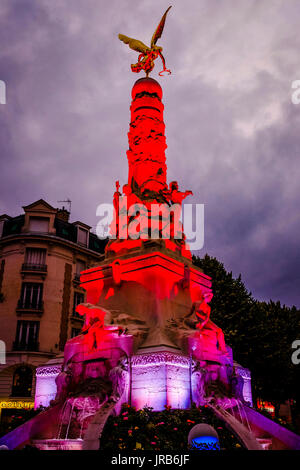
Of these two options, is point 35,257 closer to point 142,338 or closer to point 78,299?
point 78,299

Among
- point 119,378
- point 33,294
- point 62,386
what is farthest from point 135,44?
point 33,294

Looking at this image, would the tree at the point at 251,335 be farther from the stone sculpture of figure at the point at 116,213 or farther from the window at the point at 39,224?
the window at the point at 39,224

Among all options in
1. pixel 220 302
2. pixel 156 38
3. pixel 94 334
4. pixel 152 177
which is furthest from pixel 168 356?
pixel 156 38

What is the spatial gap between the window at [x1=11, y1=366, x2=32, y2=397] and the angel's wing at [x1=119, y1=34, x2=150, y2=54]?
22.9 metres

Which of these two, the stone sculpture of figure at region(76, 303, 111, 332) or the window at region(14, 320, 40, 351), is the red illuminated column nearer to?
the stone sculpture of figure at region(76, 303, 111, 332)

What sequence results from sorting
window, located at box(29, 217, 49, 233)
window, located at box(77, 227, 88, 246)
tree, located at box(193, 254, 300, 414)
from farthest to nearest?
1. window, located at box(77, 227, 88, 246)
2. window, located at box(29, 217, 49, 233)
3. tree, located at box(193, 254, 300, 414)

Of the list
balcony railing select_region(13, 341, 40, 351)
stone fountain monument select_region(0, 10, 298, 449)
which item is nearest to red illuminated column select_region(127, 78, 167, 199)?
stone fountain monument select_region(0, 10, 298, 449)

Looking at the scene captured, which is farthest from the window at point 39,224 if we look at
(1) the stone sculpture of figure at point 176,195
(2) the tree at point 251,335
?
(1) the stone sculpture of figure at point 176,195

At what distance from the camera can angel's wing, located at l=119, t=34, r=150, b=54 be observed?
72.7 ft

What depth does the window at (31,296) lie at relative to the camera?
3294cm

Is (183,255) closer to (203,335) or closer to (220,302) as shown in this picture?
(203,335)
